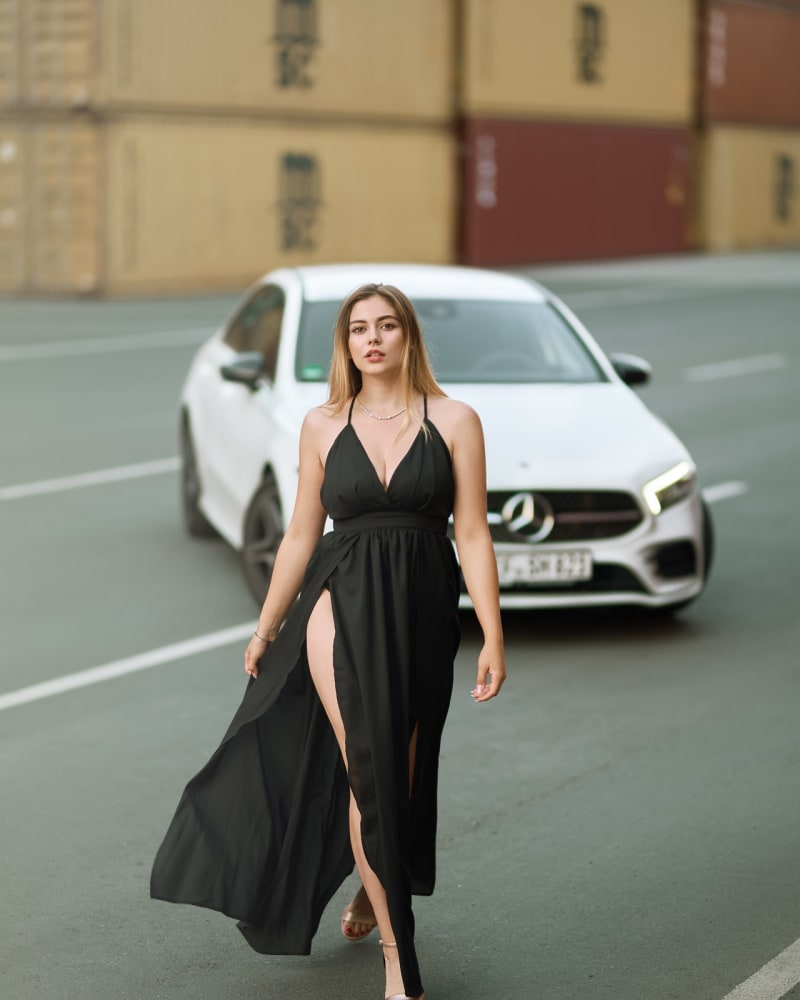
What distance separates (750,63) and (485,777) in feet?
127

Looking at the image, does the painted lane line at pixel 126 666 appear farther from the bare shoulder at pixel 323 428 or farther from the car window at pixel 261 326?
the bare shoulder at pixel 323 428

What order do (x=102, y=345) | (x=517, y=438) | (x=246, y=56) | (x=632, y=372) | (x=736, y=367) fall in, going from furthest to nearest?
(x=246, y=56) → (x=102, y=345) → (x=736, y=367) → (x=632, y=372) → (x=517, y=438)

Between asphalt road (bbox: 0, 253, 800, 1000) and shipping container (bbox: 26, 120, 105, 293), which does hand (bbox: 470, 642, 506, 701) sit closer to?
asphalt road (bbox: 0, 253, 800, 1000)

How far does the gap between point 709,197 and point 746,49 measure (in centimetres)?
375

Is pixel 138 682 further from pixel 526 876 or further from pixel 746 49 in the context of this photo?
pixel 746 49

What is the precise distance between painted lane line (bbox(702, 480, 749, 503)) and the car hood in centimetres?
315

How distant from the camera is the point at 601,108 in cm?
3762

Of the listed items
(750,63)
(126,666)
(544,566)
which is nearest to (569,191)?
(750,63)

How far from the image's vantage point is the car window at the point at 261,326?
8992 millimetres

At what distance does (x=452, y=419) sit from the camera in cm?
419

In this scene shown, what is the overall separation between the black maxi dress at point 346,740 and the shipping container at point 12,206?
2447cm

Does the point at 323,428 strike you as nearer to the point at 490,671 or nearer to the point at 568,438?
the point at 490,671

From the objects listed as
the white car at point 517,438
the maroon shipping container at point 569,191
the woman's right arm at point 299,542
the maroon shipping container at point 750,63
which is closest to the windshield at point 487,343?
the white car at point 517,438

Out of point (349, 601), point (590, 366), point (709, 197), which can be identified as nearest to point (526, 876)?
point (349, 601)
